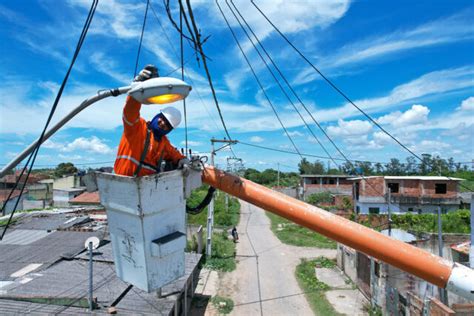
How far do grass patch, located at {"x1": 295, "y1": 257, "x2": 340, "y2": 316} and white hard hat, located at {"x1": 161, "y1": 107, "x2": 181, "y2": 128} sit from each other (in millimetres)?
11740

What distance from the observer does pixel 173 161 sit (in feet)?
10.00

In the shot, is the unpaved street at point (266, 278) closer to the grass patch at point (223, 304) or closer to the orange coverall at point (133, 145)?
the grass patch at point (223, 304)

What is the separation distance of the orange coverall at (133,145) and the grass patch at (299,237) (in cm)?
1838

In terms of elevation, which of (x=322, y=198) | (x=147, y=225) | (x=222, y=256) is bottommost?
(x=222, y=256)

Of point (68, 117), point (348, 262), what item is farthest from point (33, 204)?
point (68, 117)

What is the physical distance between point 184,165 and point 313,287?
13734mm

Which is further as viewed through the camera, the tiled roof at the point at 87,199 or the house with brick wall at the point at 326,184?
the house with brick wall at the point at 326,184

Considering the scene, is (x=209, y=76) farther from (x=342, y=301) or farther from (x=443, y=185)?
(x=443, y=185)

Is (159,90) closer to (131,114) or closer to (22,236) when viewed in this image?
(131,114)

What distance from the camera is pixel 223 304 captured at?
42.7 ft

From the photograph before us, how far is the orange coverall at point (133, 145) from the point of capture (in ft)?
7.98

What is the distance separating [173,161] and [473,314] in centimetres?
842

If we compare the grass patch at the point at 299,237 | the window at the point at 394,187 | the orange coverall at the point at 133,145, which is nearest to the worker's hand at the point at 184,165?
the orange coverall at the point at 133,145

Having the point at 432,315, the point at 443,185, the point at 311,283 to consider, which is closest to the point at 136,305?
the point at 432,315
